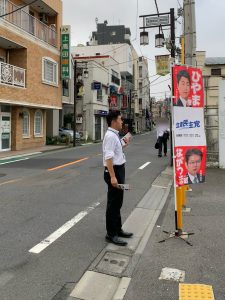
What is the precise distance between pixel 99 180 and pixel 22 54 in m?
14.2

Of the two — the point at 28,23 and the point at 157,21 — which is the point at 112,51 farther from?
the point at 157,21

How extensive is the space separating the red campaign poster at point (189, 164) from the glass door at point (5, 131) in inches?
723

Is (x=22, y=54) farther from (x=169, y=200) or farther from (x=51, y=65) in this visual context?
(x=169, y=200)

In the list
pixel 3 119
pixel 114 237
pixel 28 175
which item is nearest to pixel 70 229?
pixel 114 237

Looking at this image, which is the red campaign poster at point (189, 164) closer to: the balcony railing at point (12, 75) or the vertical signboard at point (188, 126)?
the vertical signboard at point (188, 126)

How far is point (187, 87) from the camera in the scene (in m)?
6.07

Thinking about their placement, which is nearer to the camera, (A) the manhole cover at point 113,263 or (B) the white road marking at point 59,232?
(A) the manhole cover at point 113,263

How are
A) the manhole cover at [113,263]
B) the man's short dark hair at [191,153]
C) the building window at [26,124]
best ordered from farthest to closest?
the building window at [26,124] → the man's short dark hair at [191,153] → the manhole cover at [113,263]

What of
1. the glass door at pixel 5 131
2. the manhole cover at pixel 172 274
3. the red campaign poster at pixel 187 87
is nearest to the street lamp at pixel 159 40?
the glass door at pixel 5 131

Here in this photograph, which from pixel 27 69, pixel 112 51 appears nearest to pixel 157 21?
pixel 27 69

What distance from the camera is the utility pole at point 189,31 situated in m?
9.99

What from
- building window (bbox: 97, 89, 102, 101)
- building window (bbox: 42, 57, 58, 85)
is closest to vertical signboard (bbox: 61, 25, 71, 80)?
building window (bbox: 42, 57, 58, 85)

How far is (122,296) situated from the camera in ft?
13.2

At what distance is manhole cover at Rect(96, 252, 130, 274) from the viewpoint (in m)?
4.79
